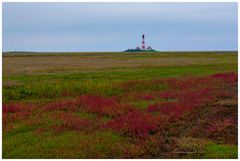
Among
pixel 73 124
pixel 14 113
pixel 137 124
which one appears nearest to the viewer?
pixel 137 124

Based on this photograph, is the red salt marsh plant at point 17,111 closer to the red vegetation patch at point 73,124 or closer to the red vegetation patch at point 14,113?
the red vegetation patch at point 14,113

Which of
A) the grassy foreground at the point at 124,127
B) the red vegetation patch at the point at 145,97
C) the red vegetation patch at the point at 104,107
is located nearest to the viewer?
the grassy foreground at the point at 124,127

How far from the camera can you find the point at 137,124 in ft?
55.1

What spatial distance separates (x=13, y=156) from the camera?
43.7 ft

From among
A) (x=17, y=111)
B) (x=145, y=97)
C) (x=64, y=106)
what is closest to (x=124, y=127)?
(x=64, y=106)

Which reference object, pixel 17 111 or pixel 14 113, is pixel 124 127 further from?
pixel 17 111

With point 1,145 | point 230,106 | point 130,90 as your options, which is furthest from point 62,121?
point 130,90

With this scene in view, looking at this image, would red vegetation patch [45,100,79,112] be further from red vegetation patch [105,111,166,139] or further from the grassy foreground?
red vegetation patch [105,111,166,139]

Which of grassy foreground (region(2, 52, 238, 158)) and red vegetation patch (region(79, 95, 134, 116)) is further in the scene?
red vegetation patch (region(79, 95, 134, 116))

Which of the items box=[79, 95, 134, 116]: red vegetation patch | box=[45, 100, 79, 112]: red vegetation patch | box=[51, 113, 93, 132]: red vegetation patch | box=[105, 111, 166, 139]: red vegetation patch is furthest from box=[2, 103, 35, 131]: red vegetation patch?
box=[105, 111, 166, 139]: red vegetation patch

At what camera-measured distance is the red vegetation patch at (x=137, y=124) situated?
1594 cm

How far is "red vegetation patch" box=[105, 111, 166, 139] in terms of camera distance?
52.3ft

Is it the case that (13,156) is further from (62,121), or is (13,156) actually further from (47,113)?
(47,113)

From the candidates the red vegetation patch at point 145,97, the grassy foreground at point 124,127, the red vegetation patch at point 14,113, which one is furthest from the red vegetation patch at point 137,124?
the red vegetation patch at point 145,97
